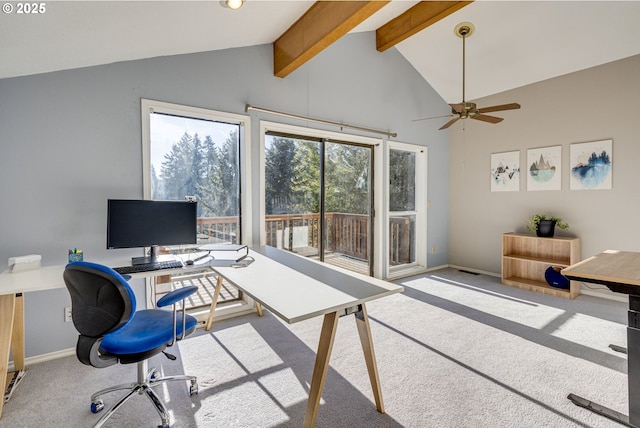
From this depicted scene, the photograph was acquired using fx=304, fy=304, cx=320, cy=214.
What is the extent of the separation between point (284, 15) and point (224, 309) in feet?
9.17

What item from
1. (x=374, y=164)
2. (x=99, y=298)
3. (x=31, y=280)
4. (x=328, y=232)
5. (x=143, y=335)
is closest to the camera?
(x=99, y=298)

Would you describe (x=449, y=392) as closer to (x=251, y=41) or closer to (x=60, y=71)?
(x=251, y=41)

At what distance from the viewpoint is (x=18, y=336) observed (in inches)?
82.9

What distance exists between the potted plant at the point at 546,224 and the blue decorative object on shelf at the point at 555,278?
0.43 m

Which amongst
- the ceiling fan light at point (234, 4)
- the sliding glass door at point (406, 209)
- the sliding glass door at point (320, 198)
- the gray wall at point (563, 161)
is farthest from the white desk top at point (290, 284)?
the gray wall at point (563, 161)

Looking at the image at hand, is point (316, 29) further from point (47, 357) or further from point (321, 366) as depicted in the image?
point (47, 357)

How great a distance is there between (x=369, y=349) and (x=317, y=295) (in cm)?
47

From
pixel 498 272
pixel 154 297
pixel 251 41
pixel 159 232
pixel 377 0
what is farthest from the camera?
pixel 498 272

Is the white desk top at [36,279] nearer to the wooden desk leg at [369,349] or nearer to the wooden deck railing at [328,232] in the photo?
the wooden deck railing at [328,232]

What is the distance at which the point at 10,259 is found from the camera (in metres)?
2.03

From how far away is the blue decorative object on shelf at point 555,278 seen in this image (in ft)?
12.5

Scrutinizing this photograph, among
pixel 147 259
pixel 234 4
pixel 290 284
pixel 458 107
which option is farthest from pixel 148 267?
pixel 458 107

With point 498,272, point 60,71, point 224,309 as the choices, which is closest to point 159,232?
point 224,309

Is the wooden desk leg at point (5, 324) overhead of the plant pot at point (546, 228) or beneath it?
beneath
